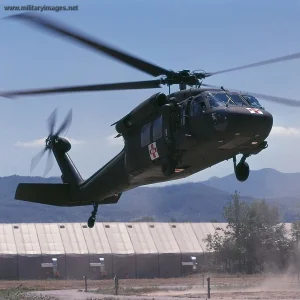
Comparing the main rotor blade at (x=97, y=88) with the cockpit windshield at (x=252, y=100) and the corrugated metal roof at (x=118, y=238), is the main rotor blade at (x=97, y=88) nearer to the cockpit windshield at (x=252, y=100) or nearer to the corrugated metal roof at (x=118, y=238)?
the cockpit windshield at (x=252, y=100)

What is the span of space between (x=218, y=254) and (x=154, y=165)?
50.1 metres

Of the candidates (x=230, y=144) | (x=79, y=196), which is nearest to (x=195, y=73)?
(x=230, y=144)

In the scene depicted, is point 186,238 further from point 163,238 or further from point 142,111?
point 142,111

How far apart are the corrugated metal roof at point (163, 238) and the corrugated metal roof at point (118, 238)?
298cm

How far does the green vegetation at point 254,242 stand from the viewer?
69.5m

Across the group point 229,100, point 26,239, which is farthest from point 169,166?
point 26,239

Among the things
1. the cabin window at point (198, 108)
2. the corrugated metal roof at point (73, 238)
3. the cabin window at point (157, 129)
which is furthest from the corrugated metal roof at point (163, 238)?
the cabin window at point (198, 108)

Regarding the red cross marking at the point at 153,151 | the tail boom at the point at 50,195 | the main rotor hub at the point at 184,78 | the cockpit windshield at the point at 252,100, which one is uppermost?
the main rotor hub at the point at 184,78

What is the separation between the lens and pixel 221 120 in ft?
63.9

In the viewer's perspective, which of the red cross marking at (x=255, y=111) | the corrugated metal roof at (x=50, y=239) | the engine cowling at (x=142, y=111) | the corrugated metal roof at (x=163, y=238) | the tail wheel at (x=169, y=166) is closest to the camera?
the red cross marking at (x=255, y=111)

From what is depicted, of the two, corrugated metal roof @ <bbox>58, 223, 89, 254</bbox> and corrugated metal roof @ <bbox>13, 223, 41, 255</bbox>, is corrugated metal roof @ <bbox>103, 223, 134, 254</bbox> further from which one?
corrugated metal roof @ <bbox>13, 223, 41, 255</bbox>

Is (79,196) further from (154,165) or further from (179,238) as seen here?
(179,238)

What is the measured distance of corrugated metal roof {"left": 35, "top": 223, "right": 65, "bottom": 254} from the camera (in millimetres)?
66812

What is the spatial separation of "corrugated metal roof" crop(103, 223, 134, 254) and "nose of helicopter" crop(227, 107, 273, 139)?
164 ft
